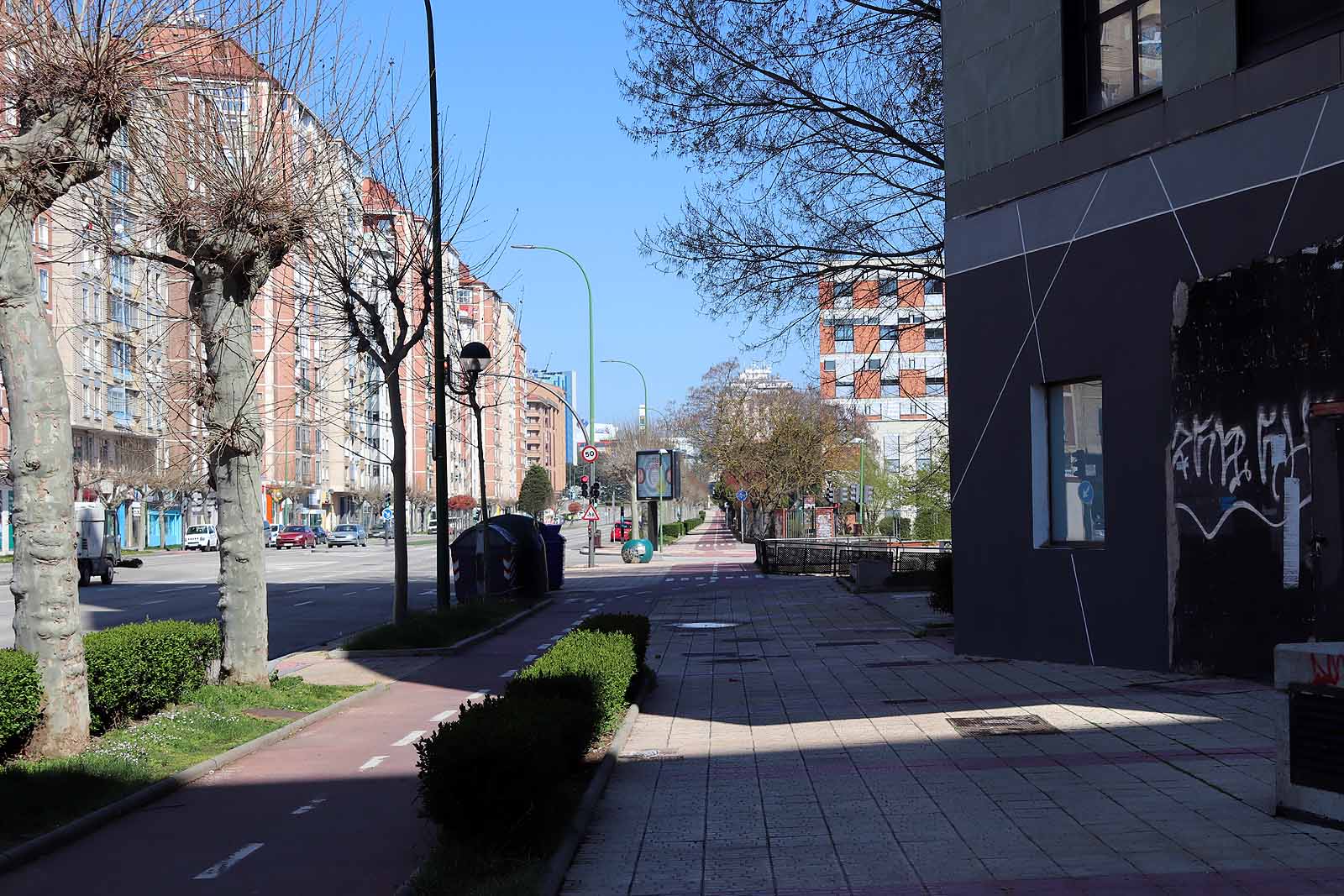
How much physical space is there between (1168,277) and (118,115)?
9180 mm

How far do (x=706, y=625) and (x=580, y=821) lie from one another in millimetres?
14983

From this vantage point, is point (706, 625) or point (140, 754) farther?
point (706, 625)

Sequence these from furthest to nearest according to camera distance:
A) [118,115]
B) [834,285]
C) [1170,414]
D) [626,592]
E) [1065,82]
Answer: [626,592], [834,285], [1065,82], [1170,414], [118,115]

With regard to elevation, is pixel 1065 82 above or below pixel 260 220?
above

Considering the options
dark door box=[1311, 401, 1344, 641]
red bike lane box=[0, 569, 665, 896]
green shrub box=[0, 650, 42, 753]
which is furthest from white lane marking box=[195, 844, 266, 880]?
dark door box=[1311, 401, 1344, 641]

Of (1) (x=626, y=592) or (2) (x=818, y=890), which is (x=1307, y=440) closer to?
(2) (x=818, y=890)

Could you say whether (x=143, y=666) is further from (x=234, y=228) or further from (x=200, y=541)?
(x=200, y=541)

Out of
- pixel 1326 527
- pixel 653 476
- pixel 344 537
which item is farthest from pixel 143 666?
pixel 344 537

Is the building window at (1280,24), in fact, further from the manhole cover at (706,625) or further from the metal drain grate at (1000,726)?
the manhole cover at (706,625)

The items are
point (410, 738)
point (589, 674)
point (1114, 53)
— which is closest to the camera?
point (589, 674)

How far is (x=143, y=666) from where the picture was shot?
1162 cm

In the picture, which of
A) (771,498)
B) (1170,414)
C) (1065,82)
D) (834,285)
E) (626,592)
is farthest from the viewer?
(771,498)

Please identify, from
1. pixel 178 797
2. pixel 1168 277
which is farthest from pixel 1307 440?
pixel 178 797

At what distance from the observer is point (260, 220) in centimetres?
1303
